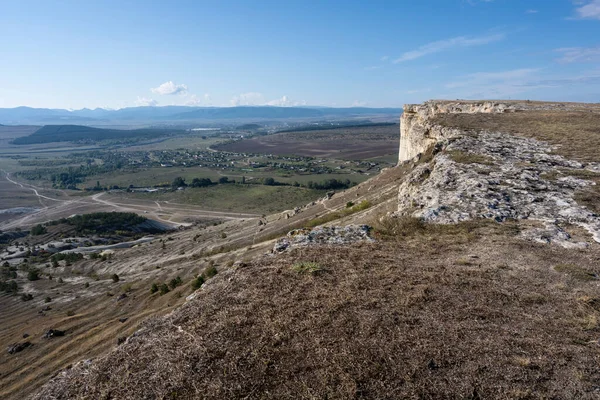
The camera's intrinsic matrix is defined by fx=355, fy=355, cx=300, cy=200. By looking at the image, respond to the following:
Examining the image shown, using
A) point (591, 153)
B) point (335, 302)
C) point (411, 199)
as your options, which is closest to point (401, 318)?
point (335, 302)

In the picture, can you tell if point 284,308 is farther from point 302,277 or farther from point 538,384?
point 538,384

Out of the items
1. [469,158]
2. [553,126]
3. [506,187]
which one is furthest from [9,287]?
[553,126]

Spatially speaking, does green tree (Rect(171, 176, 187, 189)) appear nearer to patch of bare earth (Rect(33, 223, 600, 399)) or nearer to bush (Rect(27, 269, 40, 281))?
bush (Rect(27, 269, 40, 281))

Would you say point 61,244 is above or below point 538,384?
below

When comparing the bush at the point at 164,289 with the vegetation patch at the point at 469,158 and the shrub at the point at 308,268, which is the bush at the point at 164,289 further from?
the vegetation patch at the point at 469,158

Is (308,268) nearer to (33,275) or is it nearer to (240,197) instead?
(33,275)

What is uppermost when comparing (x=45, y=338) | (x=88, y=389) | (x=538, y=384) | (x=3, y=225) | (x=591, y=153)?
(x=591, y=153)

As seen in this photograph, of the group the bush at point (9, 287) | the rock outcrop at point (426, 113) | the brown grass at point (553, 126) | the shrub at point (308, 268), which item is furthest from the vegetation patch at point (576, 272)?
the bush at point (9, 287)
